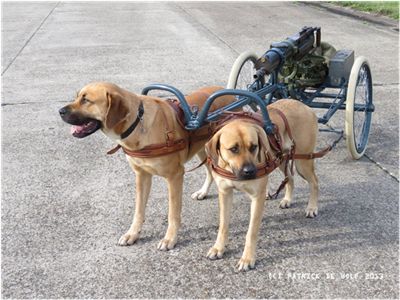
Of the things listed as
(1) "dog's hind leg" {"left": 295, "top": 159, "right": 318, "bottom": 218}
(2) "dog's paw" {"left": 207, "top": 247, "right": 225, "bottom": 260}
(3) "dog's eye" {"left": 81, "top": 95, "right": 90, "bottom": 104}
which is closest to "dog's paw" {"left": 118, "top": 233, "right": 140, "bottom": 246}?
(2) "dog's paw" {"left": 207, "top": 247, "right": 225, "bottom": 260}

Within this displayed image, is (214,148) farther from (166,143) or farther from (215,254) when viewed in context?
(215,254)

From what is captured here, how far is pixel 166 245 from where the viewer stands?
11.8 ft

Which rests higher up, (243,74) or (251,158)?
(251,158)

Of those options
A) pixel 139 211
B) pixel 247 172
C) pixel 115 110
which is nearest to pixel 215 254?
pixel 139 211

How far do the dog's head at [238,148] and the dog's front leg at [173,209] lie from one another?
575 mm

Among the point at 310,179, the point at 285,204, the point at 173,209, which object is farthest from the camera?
the point at 285,204

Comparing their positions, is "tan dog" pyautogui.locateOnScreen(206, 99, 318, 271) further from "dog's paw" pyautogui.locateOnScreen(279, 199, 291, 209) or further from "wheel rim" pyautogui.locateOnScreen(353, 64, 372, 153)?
"wheel rim" pyautogui.locateOnScreen(353, 64, 372, 153)

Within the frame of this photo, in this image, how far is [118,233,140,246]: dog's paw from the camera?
12.1 ft

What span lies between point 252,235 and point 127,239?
1.17m

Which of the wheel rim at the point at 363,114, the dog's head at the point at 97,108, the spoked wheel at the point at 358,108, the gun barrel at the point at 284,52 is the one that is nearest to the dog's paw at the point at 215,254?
the dog's head at the point at 97,108

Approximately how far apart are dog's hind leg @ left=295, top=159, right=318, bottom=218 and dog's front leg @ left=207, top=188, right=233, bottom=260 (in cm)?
90

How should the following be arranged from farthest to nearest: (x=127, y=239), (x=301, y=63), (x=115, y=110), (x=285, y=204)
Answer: (x=301, y=63) → (x=285, y=204) → (x=127, y=239) → (x=115, y=110)

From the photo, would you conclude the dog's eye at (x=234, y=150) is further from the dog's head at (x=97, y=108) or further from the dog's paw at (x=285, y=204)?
the dog's paw at (x=285, y=204)

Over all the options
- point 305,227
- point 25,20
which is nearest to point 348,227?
point 305,227
